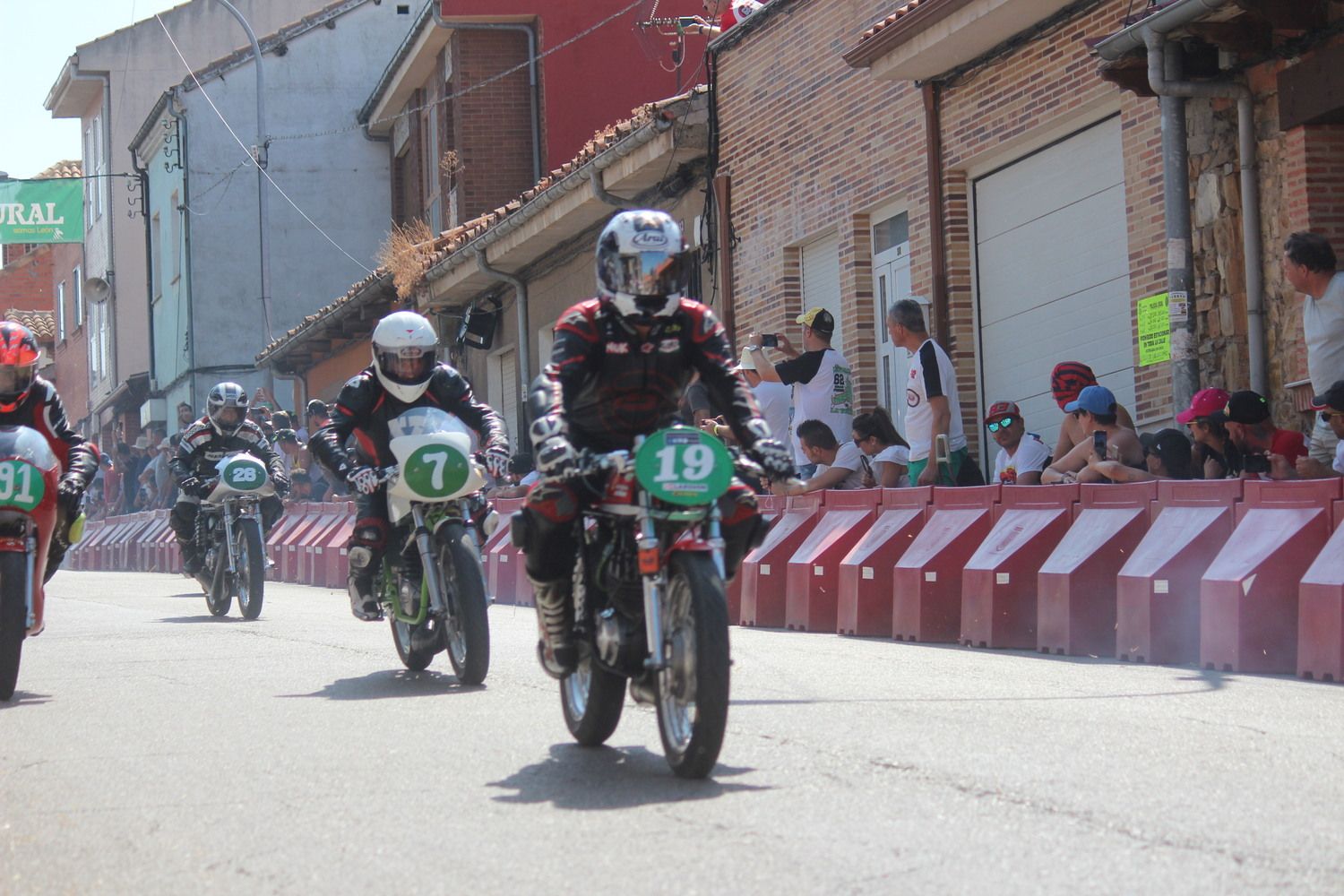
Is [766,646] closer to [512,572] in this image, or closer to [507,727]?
[507,727]

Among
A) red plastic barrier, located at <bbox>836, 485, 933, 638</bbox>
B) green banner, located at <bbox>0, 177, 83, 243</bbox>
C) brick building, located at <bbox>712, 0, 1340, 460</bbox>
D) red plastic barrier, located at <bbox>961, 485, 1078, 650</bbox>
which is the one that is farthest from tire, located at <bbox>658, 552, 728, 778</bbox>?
green banner, located at <bbox>0, 177, 83, 243</bbox>

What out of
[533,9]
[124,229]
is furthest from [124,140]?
[533,9]

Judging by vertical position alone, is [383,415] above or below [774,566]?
above

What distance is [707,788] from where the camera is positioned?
571 cm

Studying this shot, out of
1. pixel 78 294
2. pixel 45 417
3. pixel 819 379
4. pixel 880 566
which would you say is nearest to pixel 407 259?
pixel 819 379

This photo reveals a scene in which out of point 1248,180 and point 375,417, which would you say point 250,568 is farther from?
point 1248,180

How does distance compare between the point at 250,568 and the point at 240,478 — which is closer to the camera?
the point at 250,568

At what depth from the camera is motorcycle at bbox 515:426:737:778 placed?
222 inches

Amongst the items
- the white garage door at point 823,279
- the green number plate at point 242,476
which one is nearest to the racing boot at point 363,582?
the green number plate at point 242,476

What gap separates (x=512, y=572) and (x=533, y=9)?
14415 mm

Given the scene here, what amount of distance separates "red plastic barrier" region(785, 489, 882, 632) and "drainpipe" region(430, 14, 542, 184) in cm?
1838

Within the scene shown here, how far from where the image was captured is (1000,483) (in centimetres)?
1134

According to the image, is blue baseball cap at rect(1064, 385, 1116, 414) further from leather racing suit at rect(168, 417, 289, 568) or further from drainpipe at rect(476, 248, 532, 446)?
drainpipe at rect(476, 248, 532, 446)

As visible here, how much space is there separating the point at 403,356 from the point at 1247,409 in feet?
15.7
